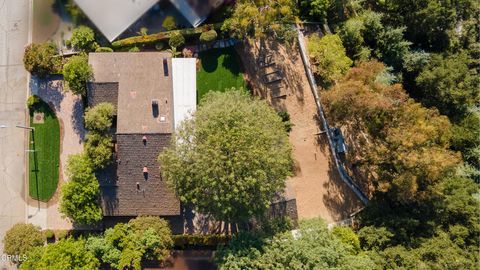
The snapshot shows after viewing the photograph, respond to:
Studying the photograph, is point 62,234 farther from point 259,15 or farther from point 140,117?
point 259,15

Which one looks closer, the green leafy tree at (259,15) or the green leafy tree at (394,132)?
the green leafy tree at (394,132)

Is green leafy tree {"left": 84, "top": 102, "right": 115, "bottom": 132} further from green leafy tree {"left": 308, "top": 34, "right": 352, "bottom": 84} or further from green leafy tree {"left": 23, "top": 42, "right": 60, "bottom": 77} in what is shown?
green leafy tree {"left": 308, "top": 34, "right": 352, "bottom": 84}

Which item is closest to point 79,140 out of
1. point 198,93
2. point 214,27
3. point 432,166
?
point 198,93

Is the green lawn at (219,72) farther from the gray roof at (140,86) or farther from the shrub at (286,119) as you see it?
the shrub at (286,119)

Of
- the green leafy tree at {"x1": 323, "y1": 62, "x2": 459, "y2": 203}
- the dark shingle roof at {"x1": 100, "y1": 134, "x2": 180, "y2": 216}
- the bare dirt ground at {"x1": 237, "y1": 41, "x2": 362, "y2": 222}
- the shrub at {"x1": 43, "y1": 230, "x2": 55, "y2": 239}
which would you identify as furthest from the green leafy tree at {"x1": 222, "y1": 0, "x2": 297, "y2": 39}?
the shrub at {"x1": 43, "y1": 230, "x2": 55, "y2": 239}

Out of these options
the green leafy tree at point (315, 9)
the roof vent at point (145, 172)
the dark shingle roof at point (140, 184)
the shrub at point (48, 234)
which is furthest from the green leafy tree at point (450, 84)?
the shrub at point (48, 234)

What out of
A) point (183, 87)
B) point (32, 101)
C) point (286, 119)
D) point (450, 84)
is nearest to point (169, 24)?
point (183, 87)
